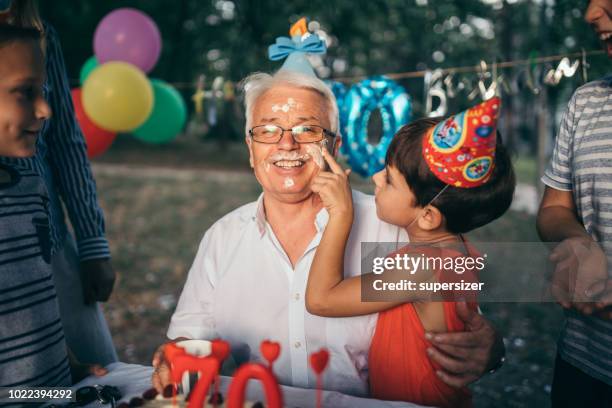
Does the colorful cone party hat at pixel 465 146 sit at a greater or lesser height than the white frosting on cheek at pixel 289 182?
greater

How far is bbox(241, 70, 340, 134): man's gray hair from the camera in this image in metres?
2.16

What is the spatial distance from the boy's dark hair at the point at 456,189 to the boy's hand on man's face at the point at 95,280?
1.37 metres

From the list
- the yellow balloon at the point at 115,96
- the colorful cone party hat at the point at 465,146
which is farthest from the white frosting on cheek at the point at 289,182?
the yellow balloon at the point at 115,96

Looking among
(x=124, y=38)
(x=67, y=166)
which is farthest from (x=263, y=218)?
(x=124, y=38)

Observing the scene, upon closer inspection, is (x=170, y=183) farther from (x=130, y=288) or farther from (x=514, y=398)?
(x=514, y=398)

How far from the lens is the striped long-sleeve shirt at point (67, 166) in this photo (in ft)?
7.18

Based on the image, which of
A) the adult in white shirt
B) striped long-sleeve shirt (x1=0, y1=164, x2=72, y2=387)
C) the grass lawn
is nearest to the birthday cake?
striped long-sleeve shirt (x1=0, y1=164, x2=72, y2=387)

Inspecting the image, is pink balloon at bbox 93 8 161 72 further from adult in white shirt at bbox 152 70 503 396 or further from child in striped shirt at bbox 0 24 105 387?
child in striped shirt at bbox 0 24 105 387

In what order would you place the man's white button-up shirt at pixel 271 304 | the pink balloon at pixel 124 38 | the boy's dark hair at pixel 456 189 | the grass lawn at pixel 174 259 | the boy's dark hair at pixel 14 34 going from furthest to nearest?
the grass lawn at pixel 174 259 → the pink balloon at pixel 124 38 → the man's white button-up shirt at pixel 271 304 → the boy's dark hair at pixel 456 189 → the boy's dark hair at pixel 14 34

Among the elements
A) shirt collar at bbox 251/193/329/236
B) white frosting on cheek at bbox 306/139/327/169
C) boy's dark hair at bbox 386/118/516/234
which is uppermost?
white frosting on cheek at bbox 306/139/327/169

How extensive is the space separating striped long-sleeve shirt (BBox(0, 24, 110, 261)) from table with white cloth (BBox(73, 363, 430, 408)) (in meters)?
0.66

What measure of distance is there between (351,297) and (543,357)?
3838 mm

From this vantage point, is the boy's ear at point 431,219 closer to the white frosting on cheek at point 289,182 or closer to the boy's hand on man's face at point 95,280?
the white frosting on cheek at point 289,182

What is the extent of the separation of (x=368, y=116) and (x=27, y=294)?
2.27 m
